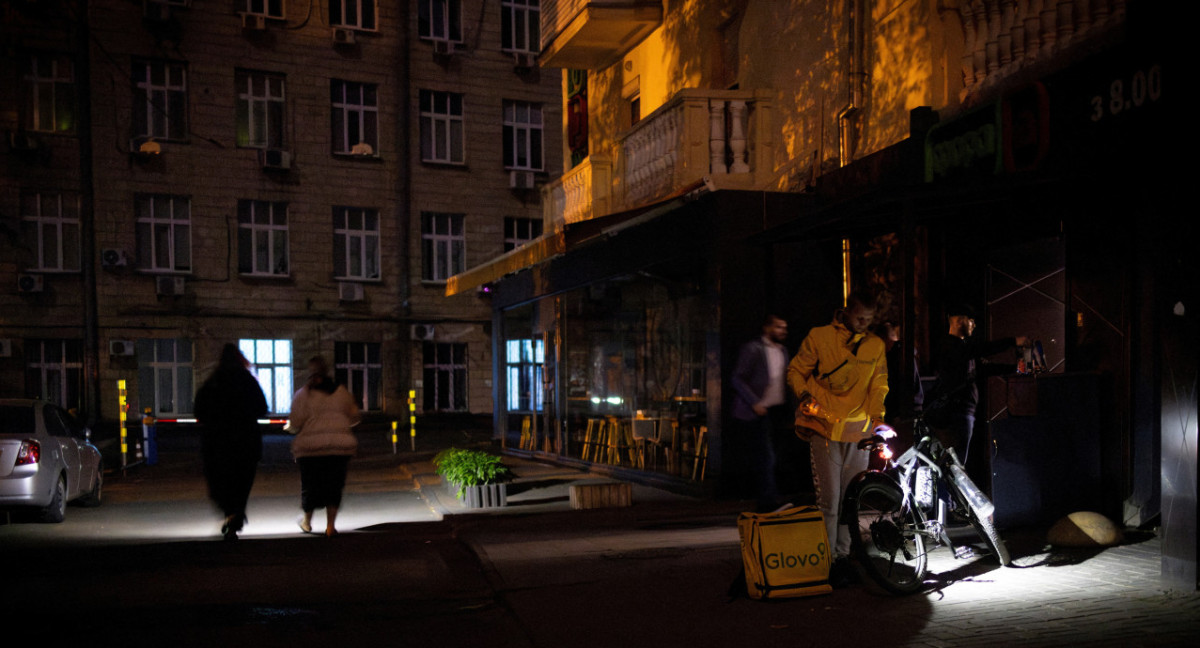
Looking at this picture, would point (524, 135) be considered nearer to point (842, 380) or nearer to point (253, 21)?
point (253, 21)

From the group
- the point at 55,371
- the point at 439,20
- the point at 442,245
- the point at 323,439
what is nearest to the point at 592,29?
the point at 323,439

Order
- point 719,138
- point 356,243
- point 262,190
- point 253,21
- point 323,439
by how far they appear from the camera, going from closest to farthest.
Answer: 1. point 323,439
2. point 719,138
3. point 253,21
4. point 262,190
5. point 356,243

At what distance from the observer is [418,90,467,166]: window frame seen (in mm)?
30797

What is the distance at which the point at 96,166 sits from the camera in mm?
26953

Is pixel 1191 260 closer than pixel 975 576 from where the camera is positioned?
Yes

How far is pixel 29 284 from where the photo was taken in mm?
26156

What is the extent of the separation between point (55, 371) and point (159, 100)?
789 cm

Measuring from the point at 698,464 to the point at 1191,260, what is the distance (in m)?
6.52

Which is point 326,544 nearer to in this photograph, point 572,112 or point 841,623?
point 841,623

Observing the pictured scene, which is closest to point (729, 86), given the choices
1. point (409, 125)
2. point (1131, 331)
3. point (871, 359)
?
point (1131, 331)

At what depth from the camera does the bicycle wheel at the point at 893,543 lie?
6195 millimetres

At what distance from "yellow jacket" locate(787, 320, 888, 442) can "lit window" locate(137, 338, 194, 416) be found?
24.6 meters

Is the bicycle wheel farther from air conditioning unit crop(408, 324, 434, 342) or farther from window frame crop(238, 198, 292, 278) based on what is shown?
window frame crop(238, 198, 292, 278)

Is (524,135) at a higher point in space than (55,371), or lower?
higher
